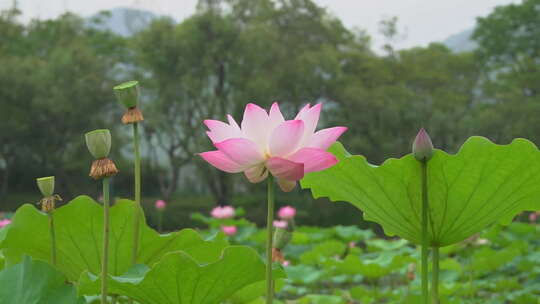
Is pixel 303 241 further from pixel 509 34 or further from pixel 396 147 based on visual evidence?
pixel 509 34

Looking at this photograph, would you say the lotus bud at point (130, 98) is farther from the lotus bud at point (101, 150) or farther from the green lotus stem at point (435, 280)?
the green lotus stem at point (435, 280)

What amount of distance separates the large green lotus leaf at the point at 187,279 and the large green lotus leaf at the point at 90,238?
9 centimetres

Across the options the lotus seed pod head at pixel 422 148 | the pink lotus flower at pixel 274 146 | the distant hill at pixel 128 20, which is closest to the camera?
the pink lotus flower at pixel 274 146

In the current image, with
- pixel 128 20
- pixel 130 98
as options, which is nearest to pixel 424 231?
pixel 130 98

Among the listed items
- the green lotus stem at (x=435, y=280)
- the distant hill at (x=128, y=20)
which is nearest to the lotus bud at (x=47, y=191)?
the green lotus stem at (x=435, y=280)

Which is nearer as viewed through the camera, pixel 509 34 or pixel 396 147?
pixel 396 147

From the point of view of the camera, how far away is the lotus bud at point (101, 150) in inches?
22.1

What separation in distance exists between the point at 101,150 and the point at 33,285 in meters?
0.14

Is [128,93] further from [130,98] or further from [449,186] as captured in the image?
[449,186]

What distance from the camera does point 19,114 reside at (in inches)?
436

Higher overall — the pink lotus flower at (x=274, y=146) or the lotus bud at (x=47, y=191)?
the pink lotus flower at (x=274, y=146)

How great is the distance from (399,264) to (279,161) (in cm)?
185

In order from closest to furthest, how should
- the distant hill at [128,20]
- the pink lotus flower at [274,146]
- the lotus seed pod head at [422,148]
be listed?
the pink lotus flower at [274,146], the lotus seed pod head at [422,148], the distant hill at [128,20]

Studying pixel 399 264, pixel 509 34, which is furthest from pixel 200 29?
pixel 399 264
